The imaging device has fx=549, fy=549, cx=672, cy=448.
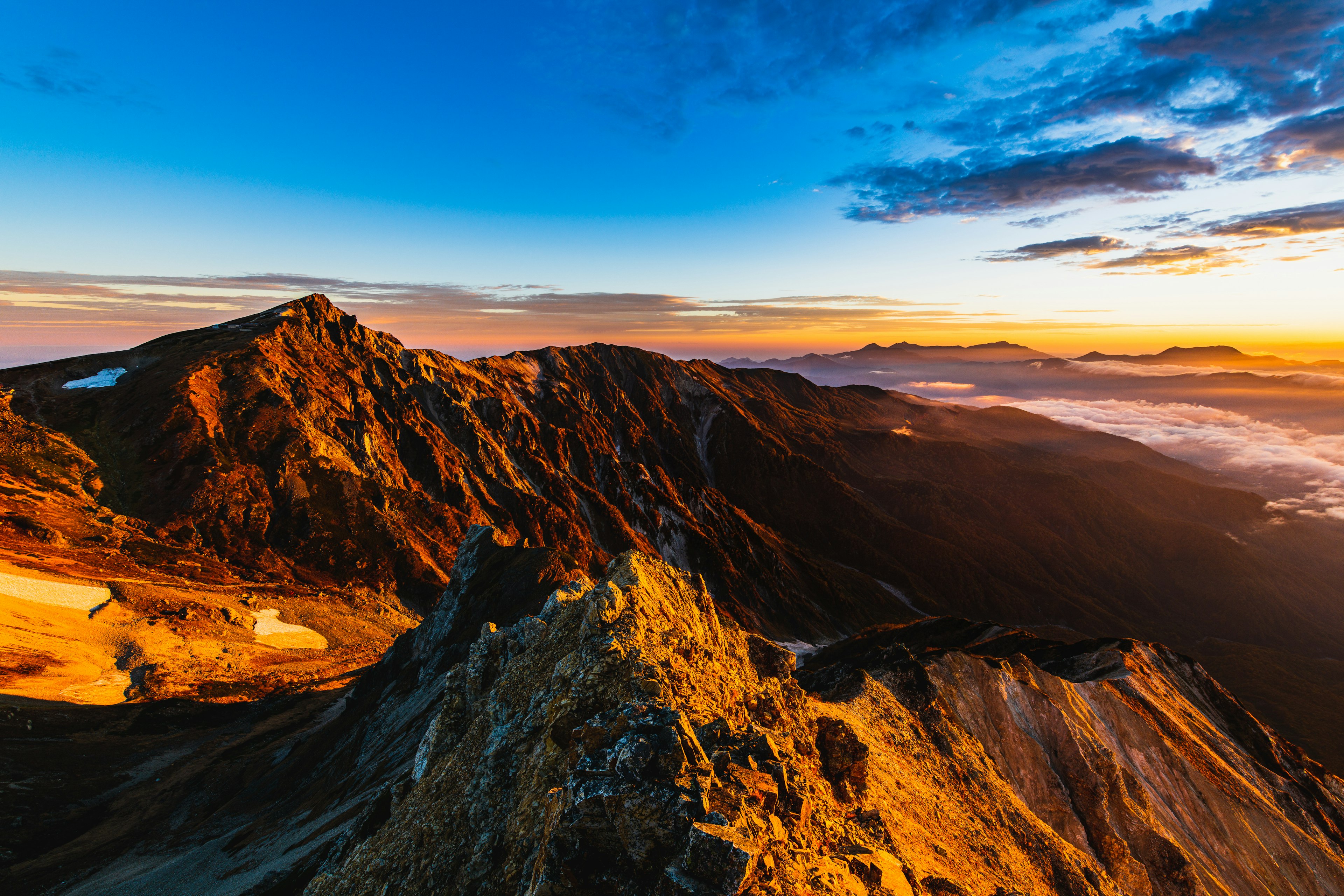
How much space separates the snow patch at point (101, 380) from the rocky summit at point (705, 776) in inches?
4739

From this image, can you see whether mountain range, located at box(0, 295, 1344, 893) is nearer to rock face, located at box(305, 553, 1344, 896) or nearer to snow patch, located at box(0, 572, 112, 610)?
rock face, located at box(305, 553, 1344, 896)

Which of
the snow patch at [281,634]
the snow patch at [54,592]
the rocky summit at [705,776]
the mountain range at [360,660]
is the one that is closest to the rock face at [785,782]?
the rocky summit at [705,776]

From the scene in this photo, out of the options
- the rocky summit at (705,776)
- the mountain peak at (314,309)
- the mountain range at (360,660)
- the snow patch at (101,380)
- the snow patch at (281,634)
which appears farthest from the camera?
the mountain peak at (314,309)

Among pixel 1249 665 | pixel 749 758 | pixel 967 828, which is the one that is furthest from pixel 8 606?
pixel 1249 665

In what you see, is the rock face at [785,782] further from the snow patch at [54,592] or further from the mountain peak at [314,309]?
the mountain peak at [314,309]

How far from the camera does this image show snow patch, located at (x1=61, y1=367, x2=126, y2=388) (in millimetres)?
131500

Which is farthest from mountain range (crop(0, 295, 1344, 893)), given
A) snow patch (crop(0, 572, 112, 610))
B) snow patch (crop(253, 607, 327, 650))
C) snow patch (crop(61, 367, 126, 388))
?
snow patch (crop(0, 572, 112, 610))

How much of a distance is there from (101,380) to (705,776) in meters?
187

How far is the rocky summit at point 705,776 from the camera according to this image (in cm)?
1545

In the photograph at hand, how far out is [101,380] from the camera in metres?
135

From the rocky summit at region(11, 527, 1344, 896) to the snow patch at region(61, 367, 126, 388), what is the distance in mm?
120376

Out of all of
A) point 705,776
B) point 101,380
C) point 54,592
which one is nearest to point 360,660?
point 54,592

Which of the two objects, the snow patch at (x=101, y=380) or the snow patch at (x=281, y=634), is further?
the snow patch at (x=101, y=380)

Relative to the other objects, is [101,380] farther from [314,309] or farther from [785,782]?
[785,782]
